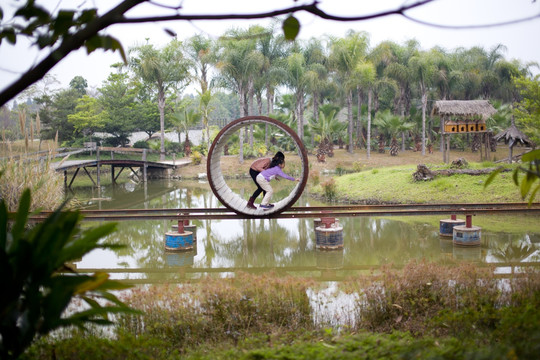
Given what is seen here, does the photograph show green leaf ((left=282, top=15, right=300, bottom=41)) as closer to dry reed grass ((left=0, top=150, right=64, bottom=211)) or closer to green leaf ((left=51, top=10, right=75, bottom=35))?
green leaf ((left=51, top=10, right=75, bottom=35))

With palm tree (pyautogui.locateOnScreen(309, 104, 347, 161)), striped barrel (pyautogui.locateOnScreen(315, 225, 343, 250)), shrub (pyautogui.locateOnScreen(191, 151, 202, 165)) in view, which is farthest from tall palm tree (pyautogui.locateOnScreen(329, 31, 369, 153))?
striped barrel (pyautogui.locateOnScreen(315, 225, 343, 250))

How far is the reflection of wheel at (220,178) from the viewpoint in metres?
7.65

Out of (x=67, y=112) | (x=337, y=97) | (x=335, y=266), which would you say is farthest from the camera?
(x=337, y=97)

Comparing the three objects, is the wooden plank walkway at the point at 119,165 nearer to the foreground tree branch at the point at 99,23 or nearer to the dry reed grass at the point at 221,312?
the dry reed grass at the point at 221,312

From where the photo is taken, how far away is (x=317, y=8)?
78.5 inches

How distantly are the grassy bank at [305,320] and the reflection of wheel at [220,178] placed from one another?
8.98 feet

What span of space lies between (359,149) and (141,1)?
93.2 ft

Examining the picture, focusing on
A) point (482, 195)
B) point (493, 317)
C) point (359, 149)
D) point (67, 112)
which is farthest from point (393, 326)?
point (67, 112)

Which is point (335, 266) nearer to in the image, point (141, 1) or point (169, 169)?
point (141, 1)

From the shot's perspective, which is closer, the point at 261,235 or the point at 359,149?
the point at 261,235

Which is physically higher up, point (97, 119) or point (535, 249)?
point (97, 119)

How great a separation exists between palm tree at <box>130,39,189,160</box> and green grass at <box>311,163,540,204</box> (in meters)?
15.1

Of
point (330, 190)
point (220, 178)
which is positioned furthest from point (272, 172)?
point (330, 190)

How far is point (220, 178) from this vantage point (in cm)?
848
